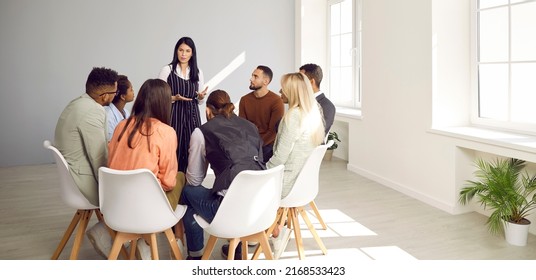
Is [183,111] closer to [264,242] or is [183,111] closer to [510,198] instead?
[264,242]

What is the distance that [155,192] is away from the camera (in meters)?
2.50

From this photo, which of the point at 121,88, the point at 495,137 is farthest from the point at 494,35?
the point at 121,88

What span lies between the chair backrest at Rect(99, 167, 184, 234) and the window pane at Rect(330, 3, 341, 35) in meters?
5.39

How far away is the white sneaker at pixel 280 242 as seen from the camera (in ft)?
10.9

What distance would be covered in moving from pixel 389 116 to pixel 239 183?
3.28 metres

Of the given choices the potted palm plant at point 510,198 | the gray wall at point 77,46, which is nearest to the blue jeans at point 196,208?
the potted palm plant at point 510,198

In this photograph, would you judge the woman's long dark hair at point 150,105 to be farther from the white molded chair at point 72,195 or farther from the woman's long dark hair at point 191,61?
the woman's long dark hair at point 191,61

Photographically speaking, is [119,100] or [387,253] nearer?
[387,253]

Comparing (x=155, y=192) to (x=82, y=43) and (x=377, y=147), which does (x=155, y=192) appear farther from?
(x=82, y=43)

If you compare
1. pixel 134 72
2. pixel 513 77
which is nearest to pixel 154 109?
pixel 513 77

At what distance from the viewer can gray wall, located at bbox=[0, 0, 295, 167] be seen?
22.5ft

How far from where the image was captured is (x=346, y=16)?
707 centimetres

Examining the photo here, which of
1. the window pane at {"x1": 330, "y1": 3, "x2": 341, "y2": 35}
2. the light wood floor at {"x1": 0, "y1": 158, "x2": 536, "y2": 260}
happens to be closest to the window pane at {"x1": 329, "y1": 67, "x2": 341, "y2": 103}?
the window pane at {"x1": 330, "y1": 3, "x2": 341, "y2": 35}

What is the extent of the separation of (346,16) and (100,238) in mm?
5092
